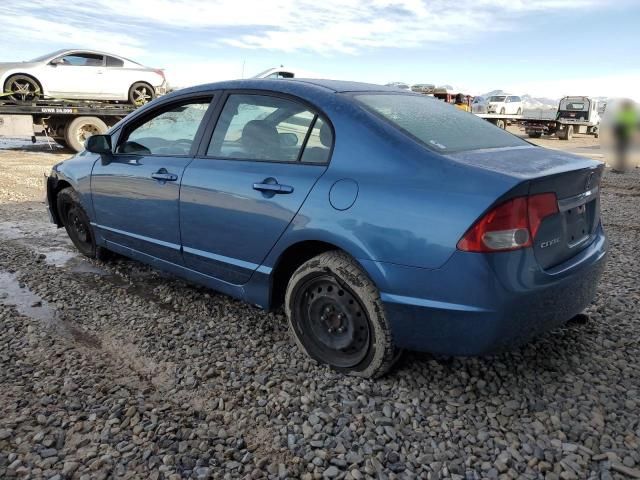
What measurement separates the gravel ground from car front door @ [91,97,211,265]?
53 cm

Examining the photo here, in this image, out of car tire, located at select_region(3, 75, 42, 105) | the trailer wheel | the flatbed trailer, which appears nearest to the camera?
the flatbed trailer

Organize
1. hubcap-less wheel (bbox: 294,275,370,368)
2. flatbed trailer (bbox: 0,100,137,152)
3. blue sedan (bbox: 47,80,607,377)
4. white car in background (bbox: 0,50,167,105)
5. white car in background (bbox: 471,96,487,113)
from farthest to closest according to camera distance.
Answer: white car in background (bbox: 471,96,487,113), white car in background (bbox: 0,50,167,105), flatbed trailer (bbox: 0,100,137,152), hubcap-less wheel (bbox: 294,275,370,368), blue sedan (bbox: 47,80,607,377)

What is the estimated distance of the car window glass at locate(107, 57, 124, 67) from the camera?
44.7ft

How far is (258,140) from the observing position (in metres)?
3.08

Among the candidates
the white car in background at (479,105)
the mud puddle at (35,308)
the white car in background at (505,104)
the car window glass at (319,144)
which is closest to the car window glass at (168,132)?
the car window glass at (319,144)

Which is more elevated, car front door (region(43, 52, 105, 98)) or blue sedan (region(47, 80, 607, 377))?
car front door (region(43, 52, 105, 98))

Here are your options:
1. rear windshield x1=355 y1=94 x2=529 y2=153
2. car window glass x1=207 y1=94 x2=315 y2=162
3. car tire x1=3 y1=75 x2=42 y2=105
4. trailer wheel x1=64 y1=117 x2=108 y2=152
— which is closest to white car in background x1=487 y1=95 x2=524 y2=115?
trailer wheel x1=64 y1=117 x2=108 y2=152

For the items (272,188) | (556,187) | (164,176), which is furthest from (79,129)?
(556,187)

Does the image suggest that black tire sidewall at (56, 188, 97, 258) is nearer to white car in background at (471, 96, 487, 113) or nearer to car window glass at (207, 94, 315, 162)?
car window glass at (207, 94, 315, 162)

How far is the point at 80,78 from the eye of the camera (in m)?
13.2

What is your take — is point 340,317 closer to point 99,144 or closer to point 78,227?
point 99,144

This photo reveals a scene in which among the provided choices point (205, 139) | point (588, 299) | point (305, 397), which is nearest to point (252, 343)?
point (305, 397)

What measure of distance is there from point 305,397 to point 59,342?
1.63 meters

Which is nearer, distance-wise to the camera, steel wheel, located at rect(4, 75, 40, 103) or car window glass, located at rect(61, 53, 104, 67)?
steel wheel, located at rect(4, 75, 40, 103)
